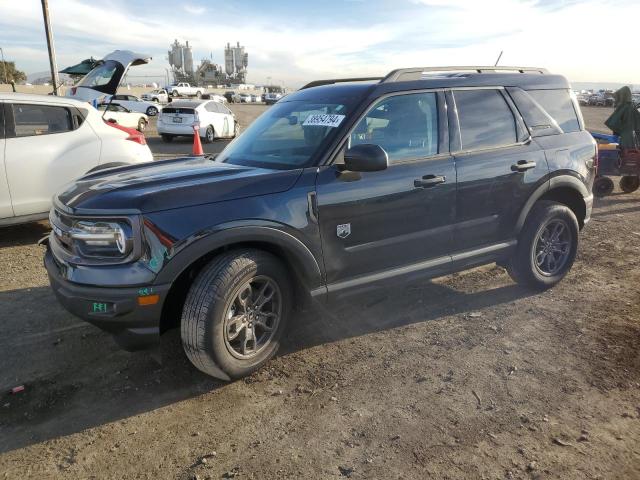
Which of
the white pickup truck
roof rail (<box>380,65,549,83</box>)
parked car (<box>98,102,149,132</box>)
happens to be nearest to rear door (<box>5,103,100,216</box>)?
roof rail (<box>380,65,549,83</box>)

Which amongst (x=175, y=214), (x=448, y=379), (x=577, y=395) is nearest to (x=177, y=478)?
(x=175, y=214)

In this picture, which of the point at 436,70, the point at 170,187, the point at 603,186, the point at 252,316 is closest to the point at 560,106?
the point at 436,70

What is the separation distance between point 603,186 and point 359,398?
26.2 feet

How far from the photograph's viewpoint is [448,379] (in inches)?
125

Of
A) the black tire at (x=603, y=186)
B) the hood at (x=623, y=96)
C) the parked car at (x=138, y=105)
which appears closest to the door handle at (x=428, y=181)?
the black tire at (x=603, y=186)

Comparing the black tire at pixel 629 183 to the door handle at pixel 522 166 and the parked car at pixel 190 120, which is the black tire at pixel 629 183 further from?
the parked car at pixel 190 120

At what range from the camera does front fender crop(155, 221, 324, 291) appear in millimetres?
2727

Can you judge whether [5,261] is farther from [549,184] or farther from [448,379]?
[549,184]

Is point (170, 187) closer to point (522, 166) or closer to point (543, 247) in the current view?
point (522, 166)

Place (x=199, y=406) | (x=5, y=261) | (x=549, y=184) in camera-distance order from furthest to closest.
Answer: (x=5, y=261) → (x=549, y=184) → (x=199, y=406)

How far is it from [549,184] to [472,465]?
279cm

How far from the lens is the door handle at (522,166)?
13.2ft

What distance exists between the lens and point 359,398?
117 inches

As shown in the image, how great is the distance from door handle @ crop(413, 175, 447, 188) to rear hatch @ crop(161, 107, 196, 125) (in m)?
13.8
